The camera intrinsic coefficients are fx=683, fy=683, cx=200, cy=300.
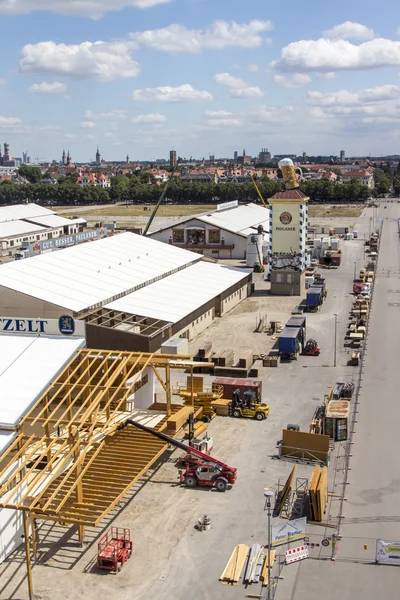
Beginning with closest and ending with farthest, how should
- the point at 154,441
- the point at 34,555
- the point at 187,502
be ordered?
1. the point at 34,555
2. the point at 187,502
3. the point at 154,441

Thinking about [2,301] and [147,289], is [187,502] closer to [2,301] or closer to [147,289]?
[2,301]

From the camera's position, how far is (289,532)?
2294 cm

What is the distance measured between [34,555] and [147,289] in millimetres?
31842

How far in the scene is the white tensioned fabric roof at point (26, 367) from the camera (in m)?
24.8

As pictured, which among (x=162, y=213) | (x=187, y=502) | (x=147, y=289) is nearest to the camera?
(x=187, y=502)

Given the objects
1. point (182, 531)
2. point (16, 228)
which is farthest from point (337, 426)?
point (16, 228)

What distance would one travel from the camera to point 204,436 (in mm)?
32031

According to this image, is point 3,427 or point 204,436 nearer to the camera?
point 3,427

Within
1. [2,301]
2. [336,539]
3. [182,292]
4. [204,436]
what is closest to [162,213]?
[182,292]

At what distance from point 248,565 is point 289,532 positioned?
226cm

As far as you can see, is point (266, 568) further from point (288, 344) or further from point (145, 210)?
point (145, 210)

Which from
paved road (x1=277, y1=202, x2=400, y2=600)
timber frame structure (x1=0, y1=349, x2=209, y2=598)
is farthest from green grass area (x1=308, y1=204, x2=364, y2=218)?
timber frame structure (x1=0, y1=349, x2=209, y2=598)

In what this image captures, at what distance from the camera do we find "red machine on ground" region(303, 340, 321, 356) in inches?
1802

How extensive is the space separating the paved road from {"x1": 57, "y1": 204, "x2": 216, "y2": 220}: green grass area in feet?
365
